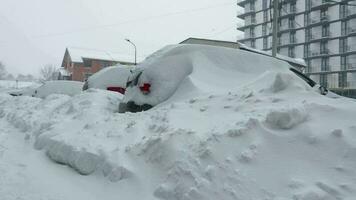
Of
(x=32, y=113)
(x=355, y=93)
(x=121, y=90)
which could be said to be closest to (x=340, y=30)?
(x=355, y=93)

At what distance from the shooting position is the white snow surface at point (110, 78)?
516 inches

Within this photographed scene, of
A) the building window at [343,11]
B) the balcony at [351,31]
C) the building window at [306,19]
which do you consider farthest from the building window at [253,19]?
the balcony at [351,31]

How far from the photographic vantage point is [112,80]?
13.2m

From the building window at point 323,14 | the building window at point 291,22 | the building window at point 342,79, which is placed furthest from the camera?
the building window at point 291,22

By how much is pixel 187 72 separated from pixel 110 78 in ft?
20.5

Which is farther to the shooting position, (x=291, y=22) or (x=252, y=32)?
(x=252, y=32)

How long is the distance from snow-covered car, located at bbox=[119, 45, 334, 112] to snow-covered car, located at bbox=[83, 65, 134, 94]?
513cm

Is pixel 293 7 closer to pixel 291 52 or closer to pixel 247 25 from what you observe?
pixel 291 52

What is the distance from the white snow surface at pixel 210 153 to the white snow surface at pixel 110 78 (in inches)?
266

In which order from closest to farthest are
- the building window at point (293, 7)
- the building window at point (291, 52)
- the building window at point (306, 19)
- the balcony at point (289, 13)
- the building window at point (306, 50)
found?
the building window at point (306, 50) → the building window at point (306, 19) → the balcony at point (289, 13) → the building window at point (293, 7) → the building window at point (291, 52)

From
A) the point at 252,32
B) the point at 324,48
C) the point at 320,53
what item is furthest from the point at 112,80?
the point at 252,32

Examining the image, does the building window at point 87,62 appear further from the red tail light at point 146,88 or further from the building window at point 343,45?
the red tail light at point 146,88

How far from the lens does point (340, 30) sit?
62438mm

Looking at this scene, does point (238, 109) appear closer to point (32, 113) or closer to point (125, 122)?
point (125, 122)
